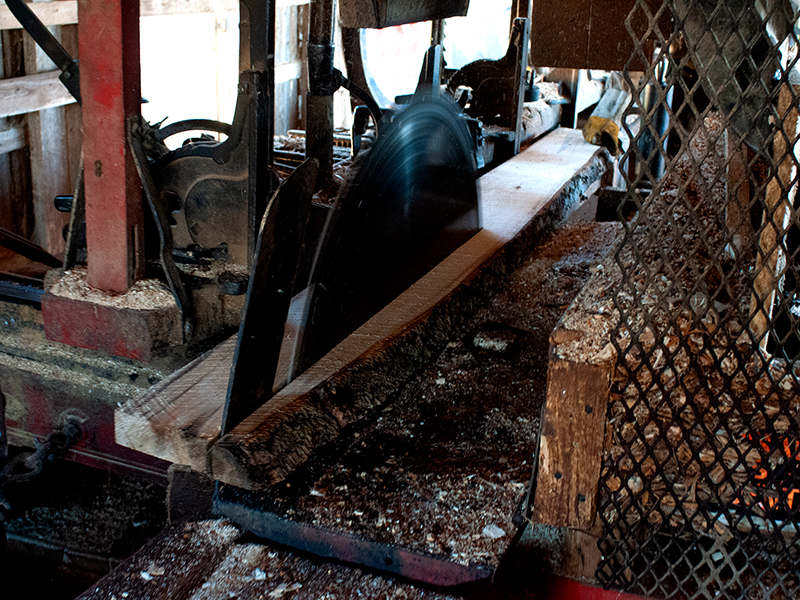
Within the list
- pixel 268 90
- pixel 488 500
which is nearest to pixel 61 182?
pixel 268 90

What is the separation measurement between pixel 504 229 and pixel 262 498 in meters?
2.11

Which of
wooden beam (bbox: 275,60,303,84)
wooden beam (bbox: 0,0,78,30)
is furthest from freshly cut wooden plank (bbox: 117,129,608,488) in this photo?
wooden beam (bbox: 275,60,303,84)

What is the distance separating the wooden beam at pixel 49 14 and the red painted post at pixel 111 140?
253 centimetres

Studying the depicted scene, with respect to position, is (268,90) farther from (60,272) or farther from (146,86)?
(146,86)

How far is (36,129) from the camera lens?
4969 mm

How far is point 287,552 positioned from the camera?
1836mm

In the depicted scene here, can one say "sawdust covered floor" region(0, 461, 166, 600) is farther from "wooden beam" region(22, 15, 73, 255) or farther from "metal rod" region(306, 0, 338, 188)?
"wooden beam" region(22, 15, 73, 255)

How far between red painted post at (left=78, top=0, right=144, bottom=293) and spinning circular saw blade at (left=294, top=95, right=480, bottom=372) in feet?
2.53

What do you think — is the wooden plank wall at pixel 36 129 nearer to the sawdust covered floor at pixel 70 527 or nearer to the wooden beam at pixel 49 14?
the wooden beam at pixel 49 14

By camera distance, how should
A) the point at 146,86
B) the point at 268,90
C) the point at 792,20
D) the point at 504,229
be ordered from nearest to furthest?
1. the point at 792,20
2. the point at 268,90
3. the point at 504,229
4. the point at 146,86

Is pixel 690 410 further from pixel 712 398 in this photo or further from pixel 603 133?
pixel 603 133

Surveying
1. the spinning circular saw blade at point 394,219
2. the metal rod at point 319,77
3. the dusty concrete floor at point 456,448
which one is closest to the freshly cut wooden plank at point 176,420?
the spinning circular saw blade at point 394,219

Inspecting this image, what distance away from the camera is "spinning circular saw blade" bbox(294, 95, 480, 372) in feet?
7.63

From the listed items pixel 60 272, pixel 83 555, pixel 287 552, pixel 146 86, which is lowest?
pixel 83 555
